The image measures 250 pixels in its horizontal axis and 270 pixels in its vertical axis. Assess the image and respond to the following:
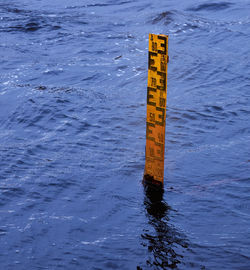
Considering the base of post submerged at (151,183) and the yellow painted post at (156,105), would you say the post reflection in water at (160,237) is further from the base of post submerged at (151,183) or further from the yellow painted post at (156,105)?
the yellow painted post at (156,105)

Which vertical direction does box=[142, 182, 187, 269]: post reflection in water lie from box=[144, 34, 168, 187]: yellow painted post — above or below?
below

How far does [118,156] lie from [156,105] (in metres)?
1.66

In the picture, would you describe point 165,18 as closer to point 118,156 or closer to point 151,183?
point 118,156

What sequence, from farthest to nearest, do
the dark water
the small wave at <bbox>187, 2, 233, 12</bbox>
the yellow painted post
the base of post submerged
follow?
the small wave at <bbox>187, 2, 233, 12</bbox> < the base of post submerged < the yellow painted post < the dark water

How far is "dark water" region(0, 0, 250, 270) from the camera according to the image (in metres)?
4.86

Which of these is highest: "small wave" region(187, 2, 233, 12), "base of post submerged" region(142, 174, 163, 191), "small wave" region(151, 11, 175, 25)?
"small wave" region(187, 2, 233, 12)

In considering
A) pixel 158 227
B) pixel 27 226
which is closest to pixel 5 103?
pixel 27 226

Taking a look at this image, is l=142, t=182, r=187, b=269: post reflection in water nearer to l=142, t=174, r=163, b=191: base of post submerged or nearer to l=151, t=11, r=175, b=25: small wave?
l=142, t=174, r=163, b=191: base of post submerged

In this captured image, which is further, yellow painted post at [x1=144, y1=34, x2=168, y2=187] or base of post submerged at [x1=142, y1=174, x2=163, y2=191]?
base of post submerged at [x1=142, y1=174, x2=163, y2=191]

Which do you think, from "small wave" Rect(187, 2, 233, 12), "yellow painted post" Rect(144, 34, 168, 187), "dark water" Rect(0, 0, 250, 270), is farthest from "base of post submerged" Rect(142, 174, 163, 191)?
"small wave" Rect(187, 2, 233, 12)

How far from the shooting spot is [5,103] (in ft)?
30.5

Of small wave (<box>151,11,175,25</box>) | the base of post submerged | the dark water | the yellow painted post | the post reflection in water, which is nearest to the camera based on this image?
the post reflection in water

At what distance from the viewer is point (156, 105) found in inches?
212

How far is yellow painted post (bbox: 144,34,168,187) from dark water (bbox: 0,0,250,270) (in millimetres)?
372
